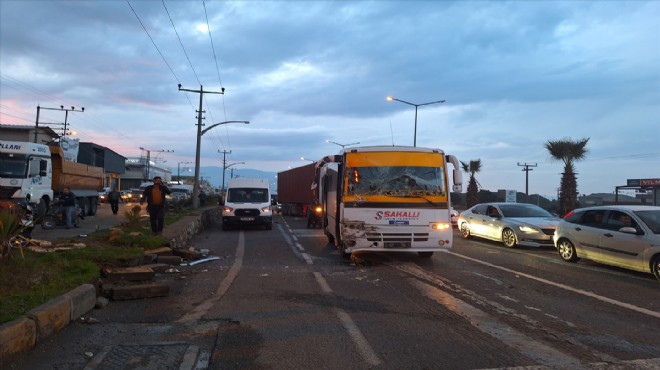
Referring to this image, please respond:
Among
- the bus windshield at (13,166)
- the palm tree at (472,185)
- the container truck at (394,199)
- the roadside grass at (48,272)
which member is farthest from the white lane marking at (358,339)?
the palm tree at (472,185)

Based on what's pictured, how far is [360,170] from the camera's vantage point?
11531mm

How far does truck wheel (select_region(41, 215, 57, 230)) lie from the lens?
17487 mm

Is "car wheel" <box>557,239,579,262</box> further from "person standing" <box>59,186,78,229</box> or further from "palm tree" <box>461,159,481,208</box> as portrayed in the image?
"palm tree" <box>461,159,481,208</box>

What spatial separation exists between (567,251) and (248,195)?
14404 mm

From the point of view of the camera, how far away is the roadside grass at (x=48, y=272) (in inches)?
226

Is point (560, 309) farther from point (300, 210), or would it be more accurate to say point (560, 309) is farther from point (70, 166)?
point (300, 210)

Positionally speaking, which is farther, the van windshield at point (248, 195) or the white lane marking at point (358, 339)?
the van windshield at point (248, 195)

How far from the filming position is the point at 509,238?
51.1 feet

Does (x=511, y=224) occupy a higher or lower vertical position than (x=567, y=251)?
higher

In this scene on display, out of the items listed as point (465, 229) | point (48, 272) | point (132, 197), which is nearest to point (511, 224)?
point (465, 229)

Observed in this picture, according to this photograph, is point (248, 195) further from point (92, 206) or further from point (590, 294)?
point (590, 294)

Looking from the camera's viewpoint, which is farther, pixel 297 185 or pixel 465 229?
pixel 297 185

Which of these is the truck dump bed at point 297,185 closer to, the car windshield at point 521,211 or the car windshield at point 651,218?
the car windshield at point 521,211

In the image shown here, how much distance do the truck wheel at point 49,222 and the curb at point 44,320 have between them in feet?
40.8
